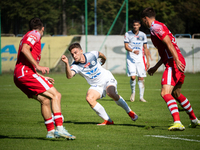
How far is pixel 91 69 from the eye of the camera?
6.83 m

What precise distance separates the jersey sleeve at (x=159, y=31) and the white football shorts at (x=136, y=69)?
5.54m

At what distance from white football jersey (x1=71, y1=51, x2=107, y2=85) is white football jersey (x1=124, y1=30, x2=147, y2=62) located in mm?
4604

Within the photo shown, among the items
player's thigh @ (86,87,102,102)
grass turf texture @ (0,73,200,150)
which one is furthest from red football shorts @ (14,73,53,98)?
player's thigh @ (86,87,102,102)

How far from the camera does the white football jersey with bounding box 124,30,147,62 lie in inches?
448

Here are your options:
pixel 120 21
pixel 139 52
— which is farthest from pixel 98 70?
pixel 120 21

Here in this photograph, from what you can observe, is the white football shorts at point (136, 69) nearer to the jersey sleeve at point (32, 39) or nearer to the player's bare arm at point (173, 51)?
the player's bare arm at point (173, 51)

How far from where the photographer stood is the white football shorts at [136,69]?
1127 cm

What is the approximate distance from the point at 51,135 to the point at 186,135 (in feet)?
7.65

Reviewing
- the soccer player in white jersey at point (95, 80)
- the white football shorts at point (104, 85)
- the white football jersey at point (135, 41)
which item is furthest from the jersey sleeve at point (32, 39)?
the white football jersey at point (135, 41)

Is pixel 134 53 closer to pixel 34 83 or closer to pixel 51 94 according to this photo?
pixel 51 94

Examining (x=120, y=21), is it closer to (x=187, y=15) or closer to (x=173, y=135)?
(x=187, y=15)

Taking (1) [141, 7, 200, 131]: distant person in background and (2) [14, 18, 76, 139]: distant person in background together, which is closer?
(2) [14, 18, 76, 139]: distant person in background

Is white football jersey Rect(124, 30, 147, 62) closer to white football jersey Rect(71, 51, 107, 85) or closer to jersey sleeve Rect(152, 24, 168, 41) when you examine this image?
white football jersey Rect(71, 51, 107, 85)

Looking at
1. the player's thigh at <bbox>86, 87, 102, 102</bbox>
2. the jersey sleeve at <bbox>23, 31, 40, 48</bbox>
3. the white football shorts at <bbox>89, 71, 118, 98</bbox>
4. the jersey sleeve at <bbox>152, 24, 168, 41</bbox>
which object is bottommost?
the player's thigh at <bbox>86, 87, 102, 102</bbox>
